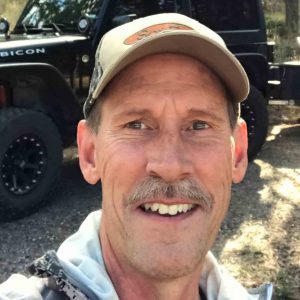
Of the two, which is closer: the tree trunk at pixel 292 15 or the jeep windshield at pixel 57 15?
the jeep windshield at pixel 57 15

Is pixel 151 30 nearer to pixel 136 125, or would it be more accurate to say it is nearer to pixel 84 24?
pixel 136 125

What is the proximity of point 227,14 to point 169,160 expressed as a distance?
532 cm

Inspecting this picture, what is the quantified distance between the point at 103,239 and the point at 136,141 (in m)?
0.27

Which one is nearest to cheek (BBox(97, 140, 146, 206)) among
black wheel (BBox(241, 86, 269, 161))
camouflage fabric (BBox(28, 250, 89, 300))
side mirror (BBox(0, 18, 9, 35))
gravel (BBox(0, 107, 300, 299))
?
camouflage fabric (BBox(28, 250, 89, 300))

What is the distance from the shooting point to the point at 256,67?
6660 millimetres

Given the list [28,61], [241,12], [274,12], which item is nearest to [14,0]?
[274,12]

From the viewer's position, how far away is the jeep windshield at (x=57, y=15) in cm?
557

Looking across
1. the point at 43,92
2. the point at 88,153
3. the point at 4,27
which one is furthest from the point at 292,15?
the point at 88,153

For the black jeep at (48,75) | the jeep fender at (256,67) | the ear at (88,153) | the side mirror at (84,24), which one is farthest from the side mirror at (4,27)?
the ear at (88,153)

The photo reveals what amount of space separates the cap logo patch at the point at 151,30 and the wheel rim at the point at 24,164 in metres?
3.39

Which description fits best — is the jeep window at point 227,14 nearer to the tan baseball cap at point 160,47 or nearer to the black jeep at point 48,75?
the black jeep at point 48,75

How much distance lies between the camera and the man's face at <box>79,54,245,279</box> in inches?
55.8

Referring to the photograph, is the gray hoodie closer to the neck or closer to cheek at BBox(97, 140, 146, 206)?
the neck

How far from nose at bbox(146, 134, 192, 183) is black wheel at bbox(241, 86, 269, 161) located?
5.09m
